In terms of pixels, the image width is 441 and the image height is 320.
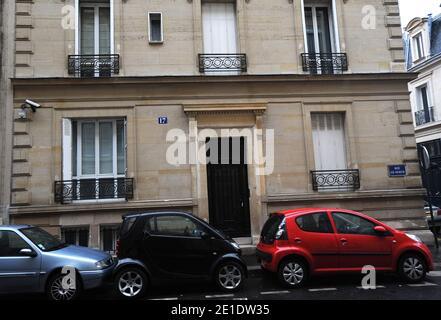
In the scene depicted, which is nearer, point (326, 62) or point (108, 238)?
point (108, 238)

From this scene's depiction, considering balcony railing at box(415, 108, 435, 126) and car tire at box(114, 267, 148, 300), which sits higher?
balcony railing at box(415, 108, 435, 126)

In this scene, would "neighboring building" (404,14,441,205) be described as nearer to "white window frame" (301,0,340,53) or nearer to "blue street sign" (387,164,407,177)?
"blue street sign" (387,164,407,177)

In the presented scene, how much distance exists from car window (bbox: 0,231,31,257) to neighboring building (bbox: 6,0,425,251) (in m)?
3.38

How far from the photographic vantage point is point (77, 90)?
10.6 metres

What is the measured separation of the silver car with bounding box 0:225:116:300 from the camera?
6.43 meters

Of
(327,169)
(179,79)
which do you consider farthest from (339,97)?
(179,79)

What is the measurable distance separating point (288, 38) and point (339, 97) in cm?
235

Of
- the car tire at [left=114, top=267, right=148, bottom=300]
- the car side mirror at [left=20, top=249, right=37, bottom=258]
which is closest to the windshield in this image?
the car side mirror at [left=20, top=249, right=37, bottom=258]

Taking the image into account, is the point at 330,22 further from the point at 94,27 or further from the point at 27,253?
the point at 27,253

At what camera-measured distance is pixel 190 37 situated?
11227 millimetres

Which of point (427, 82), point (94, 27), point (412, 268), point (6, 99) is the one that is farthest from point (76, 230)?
point (427, 82)

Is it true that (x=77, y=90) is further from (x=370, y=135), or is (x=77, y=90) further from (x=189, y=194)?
(x=370, y=135)

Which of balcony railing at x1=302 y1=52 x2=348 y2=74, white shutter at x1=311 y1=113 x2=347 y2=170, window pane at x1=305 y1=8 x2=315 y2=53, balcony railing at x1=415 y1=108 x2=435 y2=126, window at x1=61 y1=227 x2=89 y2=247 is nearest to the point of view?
window at x1=61 y1=227 x2=89 y2=247

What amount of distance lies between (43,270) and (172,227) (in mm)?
2275
